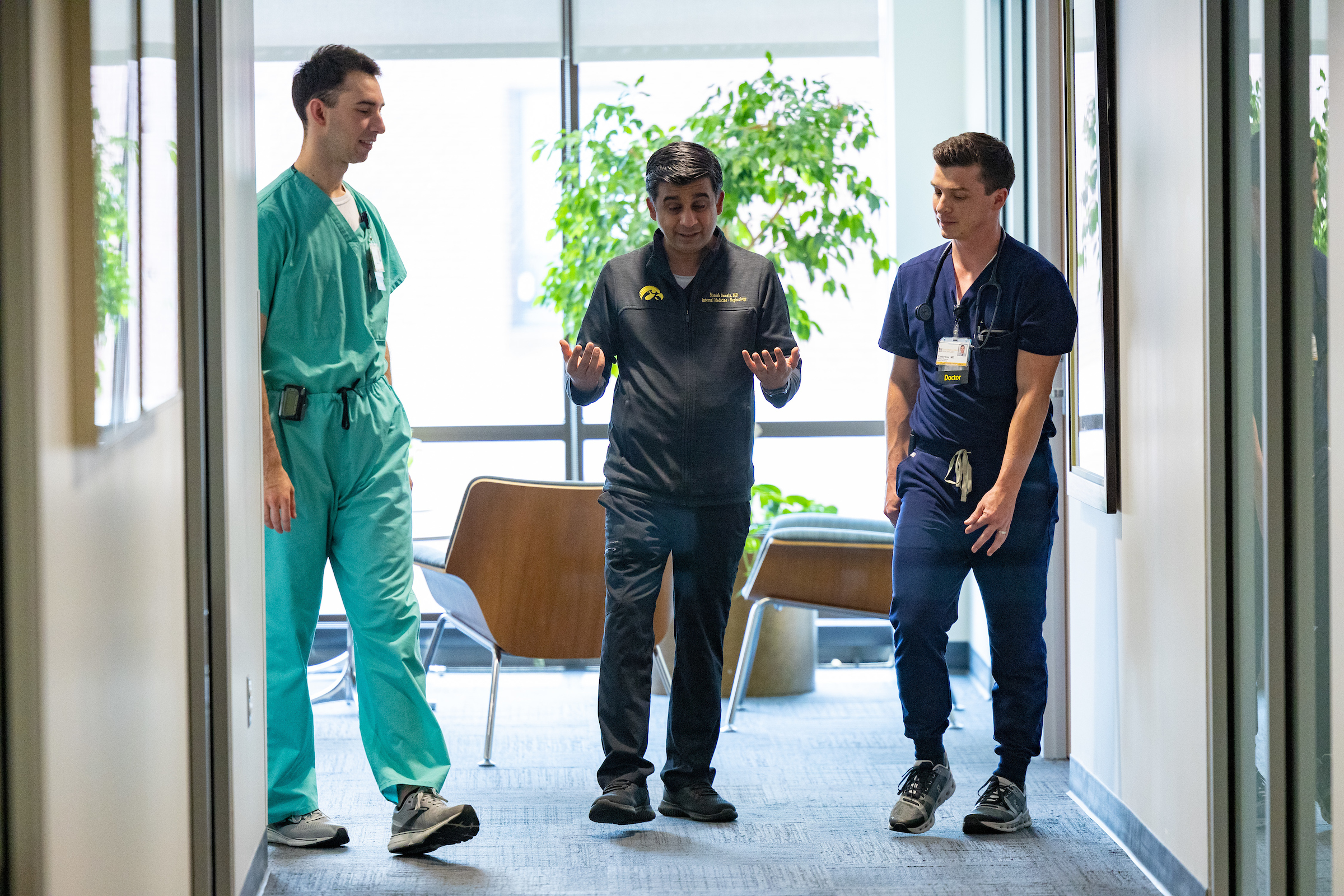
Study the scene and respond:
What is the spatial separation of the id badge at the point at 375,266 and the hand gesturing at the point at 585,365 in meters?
0.42

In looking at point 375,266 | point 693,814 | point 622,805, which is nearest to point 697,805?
point 693,814

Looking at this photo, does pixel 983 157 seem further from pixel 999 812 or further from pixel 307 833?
pixel 307 833

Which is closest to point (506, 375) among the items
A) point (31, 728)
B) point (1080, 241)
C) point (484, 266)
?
point (484, 266)

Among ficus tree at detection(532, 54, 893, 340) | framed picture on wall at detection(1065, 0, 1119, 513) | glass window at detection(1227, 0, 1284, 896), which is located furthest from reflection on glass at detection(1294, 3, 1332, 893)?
Result: ficus tree at detection(532, 54, 893, 340)

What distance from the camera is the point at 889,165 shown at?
4812mm

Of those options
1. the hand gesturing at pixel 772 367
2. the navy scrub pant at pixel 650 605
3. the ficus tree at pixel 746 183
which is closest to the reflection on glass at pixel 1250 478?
the hand gesturing at pixel 772 367

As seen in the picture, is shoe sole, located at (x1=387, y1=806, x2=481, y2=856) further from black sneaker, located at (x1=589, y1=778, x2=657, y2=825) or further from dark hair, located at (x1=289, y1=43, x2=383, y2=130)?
dark hair, located at (x1=289, y1=43, x2=383, y2=130)

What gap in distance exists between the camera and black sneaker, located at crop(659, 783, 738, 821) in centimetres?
304

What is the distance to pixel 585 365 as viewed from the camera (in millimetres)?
2912

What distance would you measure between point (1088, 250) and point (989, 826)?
1.33m

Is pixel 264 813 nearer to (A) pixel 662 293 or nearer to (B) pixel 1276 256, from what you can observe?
(A) pixel 662 293

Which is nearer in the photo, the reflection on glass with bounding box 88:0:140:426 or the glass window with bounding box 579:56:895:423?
the reflection on glass with bounding box 88:0:140:426

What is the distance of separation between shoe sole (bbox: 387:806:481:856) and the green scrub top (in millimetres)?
942

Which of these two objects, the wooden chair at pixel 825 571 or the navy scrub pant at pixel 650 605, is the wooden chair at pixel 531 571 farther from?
the navy scrub pant at pixel 650 605
